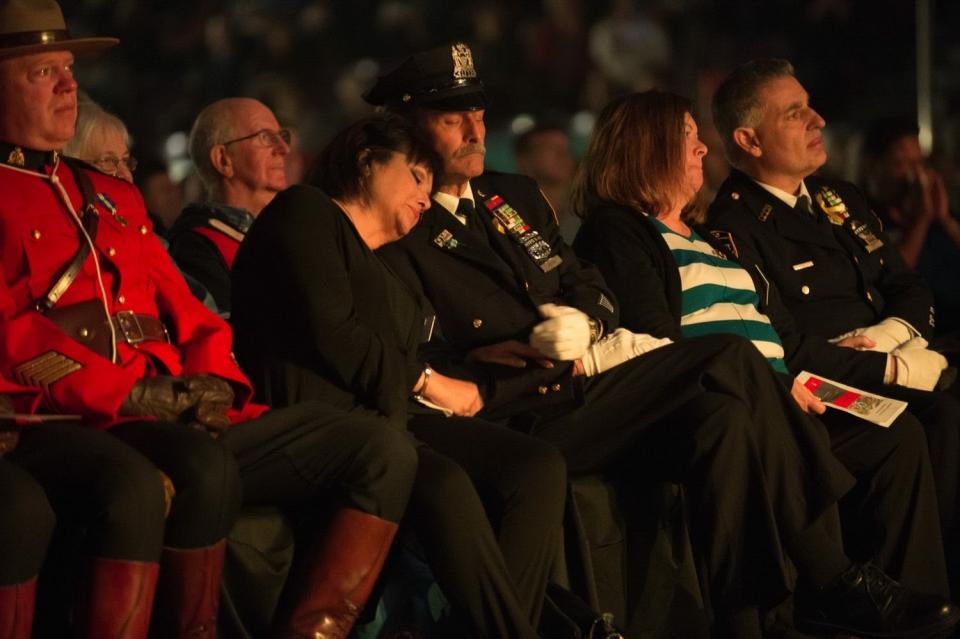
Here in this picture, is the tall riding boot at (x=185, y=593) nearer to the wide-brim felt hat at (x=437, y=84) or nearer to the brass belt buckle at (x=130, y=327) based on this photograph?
the brass belt buckle at (x=130, y=327)

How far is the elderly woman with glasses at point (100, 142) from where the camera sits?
4.36m

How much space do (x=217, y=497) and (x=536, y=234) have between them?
156 centimetres

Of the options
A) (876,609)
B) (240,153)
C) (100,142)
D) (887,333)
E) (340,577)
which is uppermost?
(100,142)

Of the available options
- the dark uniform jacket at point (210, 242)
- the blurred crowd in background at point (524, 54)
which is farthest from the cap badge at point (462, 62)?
the blurred crowd in background at point (524, 54)

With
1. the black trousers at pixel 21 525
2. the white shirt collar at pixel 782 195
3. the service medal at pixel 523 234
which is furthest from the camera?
the white shirt collar at pixel 782 195

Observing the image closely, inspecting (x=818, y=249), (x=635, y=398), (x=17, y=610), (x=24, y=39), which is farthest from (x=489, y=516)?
(x=818, y=249)

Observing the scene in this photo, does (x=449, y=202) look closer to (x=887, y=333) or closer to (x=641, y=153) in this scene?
(x=641, y=153)

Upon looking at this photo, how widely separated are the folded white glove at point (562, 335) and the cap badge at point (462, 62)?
74cm

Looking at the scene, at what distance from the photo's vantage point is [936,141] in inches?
341

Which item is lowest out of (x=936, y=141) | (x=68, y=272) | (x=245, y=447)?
(x=936, y=141)

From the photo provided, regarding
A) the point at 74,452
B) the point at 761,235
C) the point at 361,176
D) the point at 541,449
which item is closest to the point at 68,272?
the point at 74,452

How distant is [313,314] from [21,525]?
2.88ft

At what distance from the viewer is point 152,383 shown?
123 inches

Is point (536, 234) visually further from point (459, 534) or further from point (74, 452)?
point (74, 452)
